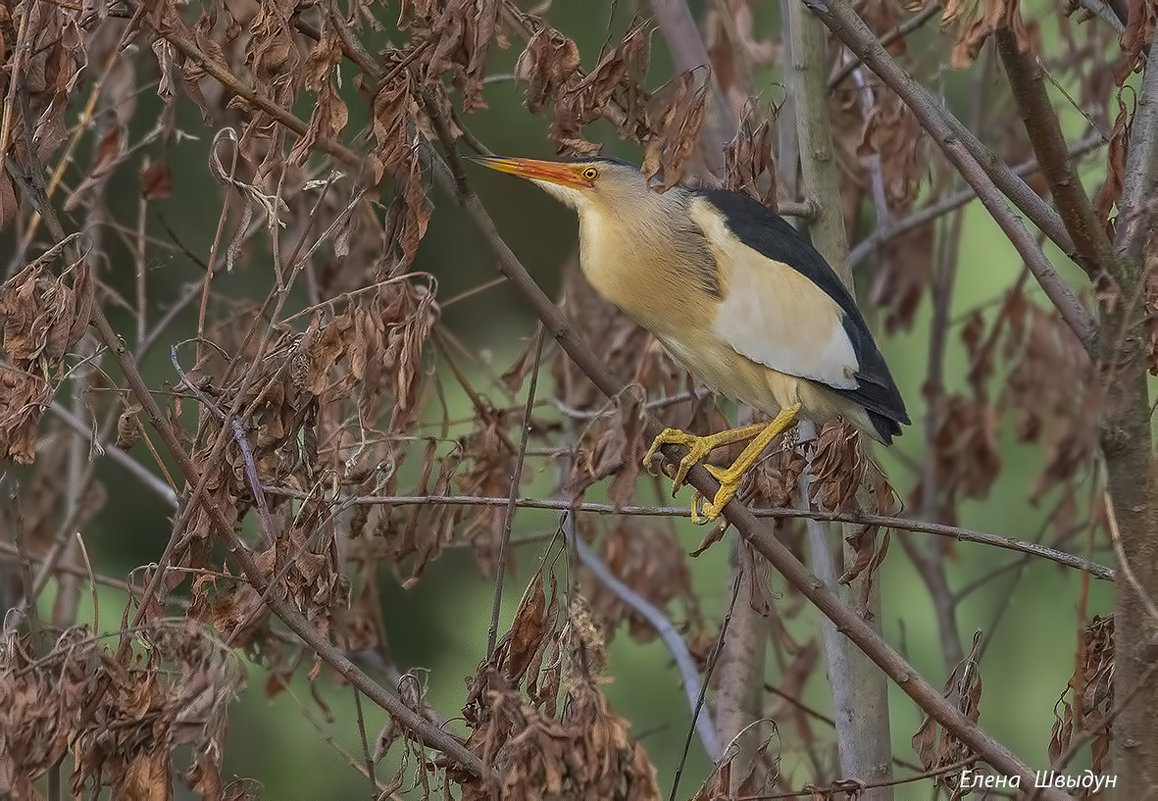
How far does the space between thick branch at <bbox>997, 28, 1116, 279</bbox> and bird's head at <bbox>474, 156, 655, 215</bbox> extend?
1048 millimetres

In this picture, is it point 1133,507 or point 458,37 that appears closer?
point 1133,507

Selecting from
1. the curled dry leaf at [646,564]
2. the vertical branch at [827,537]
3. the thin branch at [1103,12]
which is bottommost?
the curled dry leaf at [646,564]

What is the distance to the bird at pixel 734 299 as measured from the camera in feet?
7.56

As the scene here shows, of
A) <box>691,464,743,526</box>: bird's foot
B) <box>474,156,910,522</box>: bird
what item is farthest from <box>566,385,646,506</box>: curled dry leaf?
<box>474,156,910,522</box>: bird

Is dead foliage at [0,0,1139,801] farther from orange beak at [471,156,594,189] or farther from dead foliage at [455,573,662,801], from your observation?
orange beak at [471,156,594,189]

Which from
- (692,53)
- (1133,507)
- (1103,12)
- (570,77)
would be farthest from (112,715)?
(692,53)

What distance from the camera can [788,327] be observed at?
2312 mm

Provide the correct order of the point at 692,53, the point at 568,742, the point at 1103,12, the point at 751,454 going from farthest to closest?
the point at 692,53 → the point at 751,454 → the point at 1103,12 → the point at 568,742

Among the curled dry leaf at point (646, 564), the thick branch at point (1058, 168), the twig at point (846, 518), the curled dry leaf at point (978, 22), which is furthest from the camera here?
the curled dry leaf at point (646, 564)

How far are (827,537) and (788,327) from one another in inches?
14.2

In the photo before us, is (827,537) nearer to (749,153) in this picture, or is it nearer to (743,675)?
(743,675)

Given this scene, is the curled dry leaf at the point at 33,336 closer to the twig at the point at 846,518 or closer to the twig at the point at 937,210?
the twig at the point at 846,518

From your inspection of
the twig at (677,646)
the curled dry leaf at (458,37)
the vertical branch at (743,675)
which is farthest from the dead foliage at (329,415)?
the twig at (677,646)

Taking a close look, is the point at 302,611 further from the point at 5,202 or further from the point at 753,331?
the point at 753,331
